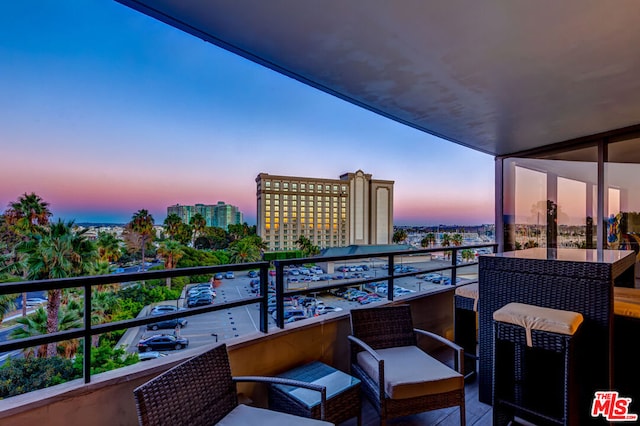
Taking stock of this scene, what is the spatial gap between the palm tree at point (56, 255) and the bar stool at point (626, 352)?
993cm

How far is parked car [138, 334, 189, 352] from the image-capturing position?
5198 mm

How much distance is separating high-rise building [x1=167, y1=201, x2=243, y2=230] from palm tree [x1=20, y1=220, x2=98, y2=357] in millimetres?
2785

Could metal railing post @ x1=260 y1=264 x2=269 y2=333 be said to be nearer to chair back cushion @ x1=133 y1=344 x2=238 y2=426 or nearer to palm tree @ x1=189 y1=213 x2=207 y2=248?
chair back cushion @ x1=133 y1=344 x2=238 y2=426

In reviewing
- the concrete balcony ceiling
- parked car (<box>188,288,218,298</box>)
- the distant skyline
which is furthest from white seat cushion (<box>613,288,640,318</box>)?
parked car (<box>188,288,218,298</box>)

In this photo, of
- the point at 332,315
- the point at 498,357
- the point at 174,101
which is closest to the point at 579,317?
the point at 498,357

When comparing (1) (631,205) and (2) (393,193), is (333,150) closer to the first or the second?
(2) (393,193)

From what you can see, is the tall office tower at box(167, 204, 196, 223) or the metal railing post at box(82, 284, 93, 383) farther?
the tall office tower at box(167, 204, 196, 223)

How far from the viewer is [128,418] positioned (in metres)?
1.67

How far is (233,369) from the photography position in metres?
2.10

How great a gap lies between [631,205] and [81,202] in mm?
10407

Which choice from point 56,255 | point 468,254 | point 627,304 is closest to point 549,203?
point 468,254

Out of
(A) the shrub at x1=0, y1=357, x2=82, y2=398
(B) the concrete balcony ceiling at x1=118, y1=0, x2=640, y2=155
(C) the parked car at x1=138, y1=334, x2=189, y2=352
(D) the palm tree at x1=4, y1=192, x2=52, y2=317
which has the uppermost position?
(B) the concrete balcony ceiling at x1=118, y1=0, x2=640, y2=155

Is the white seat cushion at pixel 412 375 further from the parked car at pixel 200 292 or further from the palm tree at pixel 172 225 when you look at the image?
the palm tree at pixel 172 225

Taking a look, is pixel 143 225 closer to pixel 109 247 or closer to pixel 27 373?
pixel 109 247
